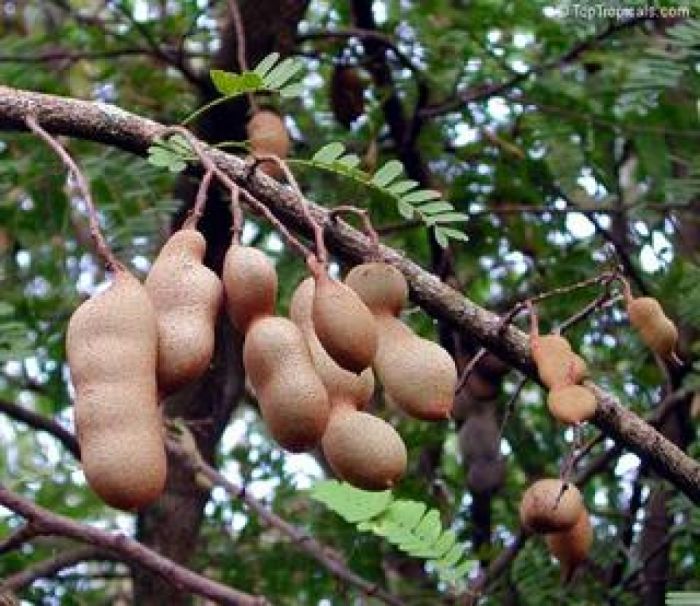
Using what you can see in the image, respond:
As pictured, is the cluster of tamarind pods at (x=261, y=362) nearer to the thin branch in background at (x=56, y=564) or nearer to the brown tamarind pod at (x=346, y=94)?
the thin branch in background at (x=56, y=564)

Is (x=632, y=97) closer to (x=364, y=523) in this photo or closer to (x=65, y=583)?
(x=364, y=523)

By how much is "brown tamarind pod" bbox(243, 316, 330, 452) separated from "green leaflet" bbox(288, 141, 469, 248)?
27 cm

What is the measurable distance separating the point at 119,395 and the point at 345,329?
212 mm

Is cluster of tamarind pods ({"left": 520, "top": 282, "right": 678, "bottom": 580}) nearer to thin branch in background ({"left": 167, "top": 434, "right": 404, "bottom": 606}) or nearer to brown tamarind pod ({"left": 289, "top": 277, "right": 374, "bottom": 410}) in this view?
brown tamarind pod ({"left": 289, "top": 277, "right": 374, "bottom": 410})

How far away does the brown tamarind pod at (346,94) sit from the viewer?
3182 mm

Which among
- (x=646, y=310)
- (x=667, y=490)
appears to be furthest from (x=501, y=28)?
(x=646, y=310)

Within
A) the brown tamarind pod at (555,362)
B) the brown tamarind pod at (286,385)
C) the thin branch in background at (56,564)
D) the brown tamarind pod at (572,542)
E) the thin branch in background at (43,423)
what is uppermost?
the brown tamarind pod at (286,385)

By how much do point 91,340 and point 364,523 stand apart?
102 cm

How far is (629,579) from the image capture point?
2.88 metres

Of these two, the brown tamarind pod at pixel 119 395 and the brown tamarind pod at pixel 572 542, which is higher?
the brown tamarind pod at pixel 119 395

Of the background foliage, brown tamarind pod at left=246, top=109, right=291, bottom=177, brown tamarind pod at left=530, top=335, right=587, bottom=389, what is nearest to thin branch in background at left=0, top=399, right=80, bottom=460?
the background foliage

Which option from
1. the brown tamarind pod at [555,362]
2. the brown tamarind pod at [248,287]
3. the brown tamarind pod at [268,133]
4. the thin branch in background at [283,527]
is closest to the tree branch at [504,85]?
the brown tamarind pod at [268,133]

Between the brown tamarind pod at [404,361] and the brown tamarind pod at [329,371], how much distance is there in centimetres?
3

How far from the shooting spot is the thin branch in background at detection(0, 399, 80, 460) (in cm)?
269
